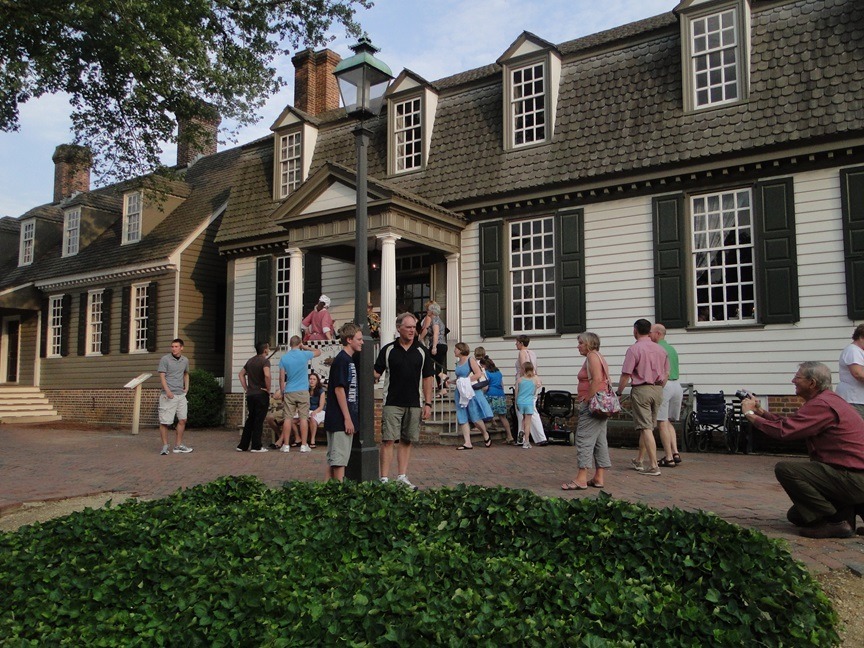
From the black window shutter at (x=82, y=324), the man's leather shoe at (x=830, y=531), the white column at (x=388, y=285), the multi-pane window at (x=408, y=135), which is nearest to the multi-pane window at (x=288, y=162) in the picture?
the multi-pane window at (x=408, y=135)

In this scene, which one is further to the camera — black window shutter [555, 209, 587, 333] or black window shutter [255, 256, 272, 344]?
black window shutter [255, 256, 272, 344]

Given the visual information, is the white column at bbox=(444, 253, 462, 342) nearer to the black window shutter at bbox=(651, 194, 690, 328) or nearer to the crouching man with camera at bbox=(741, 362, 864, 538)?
the black window shutter at bbox=(651, 194, 690, 328)

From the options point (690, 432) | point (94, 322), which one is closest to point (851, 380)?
point (690, 432)

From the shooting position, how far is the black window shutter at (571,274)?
1336 cm

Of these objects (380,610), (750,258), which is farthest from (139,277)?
(380,610)

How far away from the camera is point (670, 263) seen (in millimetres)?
12539

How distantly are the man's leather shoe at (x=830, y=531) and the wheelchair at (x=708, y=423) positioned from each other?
5.90m

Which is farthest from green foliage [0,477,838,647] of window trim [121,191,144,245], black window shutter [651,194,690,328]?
window trim [121,191,144,245]

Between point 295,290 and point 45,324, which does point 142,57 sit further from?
point 45,324

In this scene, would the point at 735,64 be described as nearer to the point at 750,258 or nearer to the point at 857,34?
the point at 857,34

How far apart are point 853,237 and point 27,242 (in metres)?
26.9

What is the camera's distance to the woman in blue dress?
11922 millimetres

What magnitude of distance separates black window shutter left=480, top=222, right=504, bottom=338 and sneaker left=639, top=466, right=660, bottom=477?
5.73 meters

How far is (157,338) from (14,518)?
13802 millimetres
